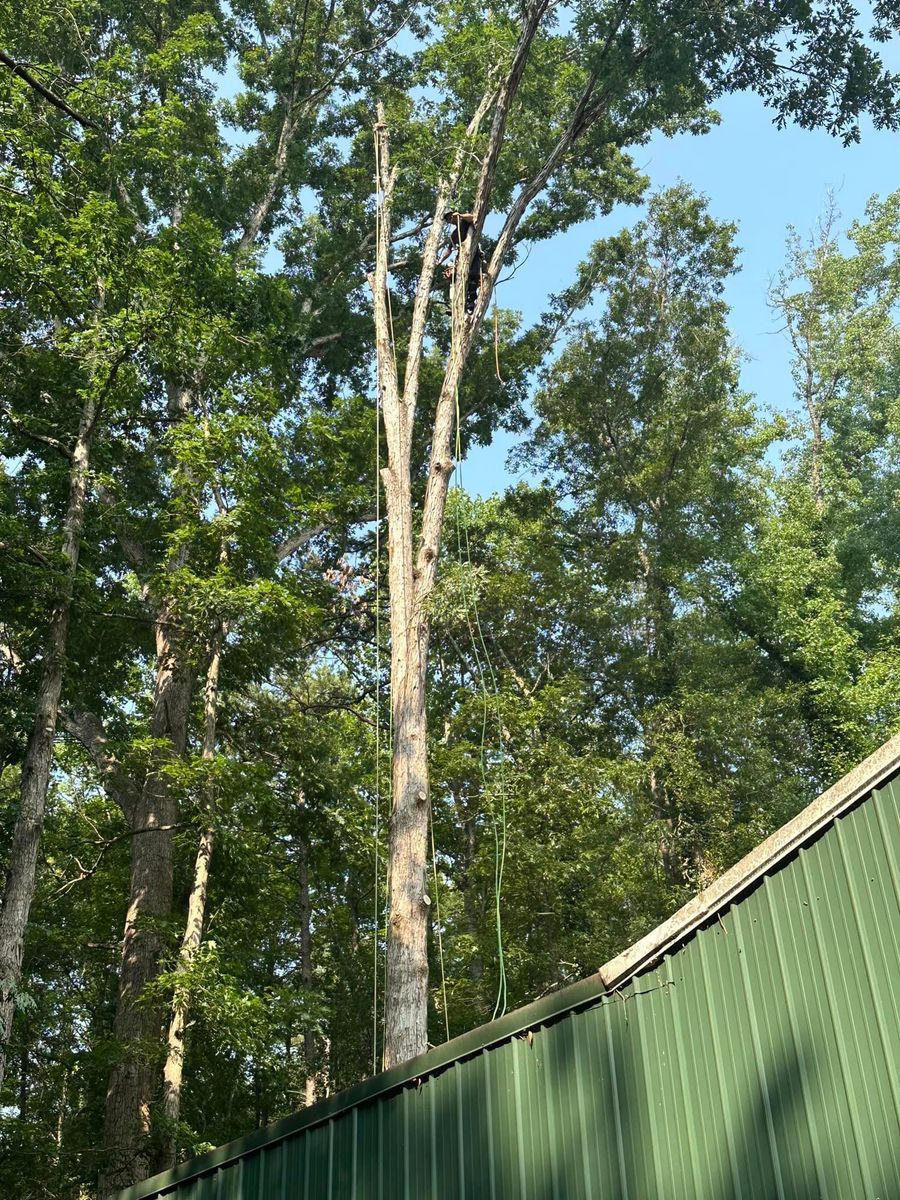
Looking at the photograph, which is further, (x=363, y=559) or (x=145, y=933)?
(x=363, y=559)

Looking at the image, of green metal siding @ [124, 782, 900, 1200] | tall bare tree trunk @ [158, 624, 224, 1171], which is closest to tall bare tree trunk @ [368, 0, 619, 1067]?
green metal siding @ [124, 782, 900, 1200]

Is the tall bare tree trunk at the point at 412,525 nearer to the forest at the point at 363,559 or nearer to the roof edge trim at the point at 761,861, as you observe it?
the forest at the point at 363,559

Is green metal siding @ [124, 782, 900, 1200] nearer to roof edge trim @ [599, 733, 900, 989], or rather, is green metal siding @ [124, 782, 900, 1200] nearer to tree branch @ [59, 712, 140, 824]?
roof edge trim @ [599, 733, 900, 989]

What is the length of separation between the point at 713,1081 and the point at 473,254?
781 cm

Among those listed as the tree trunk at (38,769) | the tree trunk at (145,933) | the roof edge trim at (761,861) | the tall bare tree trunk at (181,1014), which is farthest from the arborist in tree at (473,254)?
the roof edge trim at (761,861)

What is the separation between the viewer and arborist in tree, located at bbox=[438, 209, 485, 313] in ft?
31.7

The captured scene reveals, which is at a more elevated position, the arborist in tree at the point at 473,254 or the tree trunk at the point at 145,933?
the arborist in tree at the point at 473,254

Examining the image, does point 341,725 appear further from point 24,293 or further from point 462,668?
point 24,293

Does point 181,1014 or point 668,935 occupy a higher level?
point 181,1014

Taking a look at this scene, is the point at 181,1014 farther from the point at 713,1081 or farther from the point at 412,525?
the point at 713,1081

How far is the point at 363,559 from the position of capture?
55.7ft

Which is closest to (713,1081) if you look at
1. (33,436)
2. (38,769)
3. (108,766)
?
(38,769)

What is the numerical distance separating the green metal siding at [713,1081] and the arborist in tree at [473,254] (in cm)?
722

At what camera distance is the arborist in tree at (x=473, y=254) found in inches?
381
